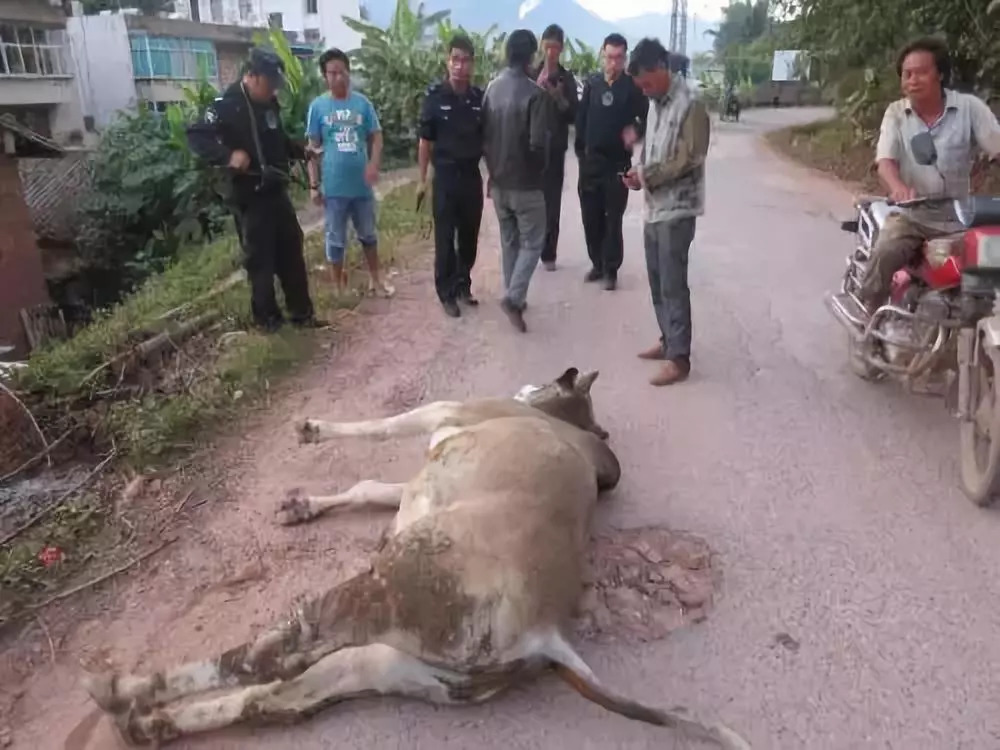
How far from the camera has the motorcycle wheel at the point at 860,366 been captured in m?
5.44

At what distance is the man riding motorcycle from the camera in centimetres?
480

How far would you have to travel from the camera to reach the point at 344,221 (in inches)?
284

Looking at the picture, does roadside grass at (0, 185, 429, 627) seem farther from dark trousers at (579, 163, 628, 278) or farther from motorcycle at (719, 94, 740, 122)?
motorcycle at (719, 94, 740, 122)

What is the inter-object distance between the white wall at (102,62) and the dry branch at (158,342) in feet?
66.4

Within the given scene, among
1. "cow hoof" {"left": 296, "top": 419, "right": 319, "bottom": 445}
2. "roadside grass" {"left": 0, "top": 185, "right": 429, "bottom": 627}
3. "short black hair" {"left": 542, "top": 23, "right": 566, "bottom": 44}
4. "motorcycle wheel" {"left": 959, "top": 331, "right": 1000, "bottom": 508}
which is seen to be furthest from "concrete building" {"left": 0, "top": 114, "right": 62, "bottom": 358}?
"motorcycle wheel" {"left": 959, "top": 331, "right": 1000, "bottom": 508}

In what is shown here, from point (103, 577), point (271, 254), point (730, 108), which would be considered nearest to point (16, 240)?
point (271, 254)

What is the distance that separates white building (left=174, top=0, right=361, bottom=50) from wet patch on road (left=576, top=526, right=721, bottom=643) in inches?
1558

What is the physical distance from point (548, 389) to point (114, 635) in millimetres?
2214

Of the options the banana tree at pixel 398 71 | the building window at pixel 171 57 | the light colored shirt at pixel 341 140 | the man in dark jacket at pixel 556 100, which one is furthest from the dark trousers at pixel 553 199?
the building window at pixel 171 57

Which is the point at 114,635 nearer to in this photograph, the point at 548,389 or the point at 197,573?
the point at 197,573

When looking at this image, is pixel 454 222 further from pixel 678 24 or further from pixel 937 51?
pixel 678 24

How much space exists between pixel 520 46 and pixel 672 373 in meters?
2.48

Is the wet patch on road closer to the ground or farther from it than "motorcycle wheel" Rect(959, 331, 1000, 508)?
closer to the ground

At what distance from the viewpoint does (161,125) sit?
52.9ft
